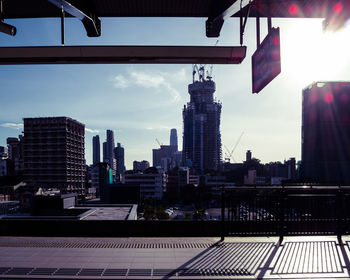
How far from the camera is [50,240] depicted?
658cm

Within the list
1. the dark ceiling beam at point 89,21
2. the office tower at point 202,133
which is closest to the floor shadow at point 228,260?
the dark ceiling beam at point 89,21

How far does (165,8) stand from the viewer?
22.5 ft

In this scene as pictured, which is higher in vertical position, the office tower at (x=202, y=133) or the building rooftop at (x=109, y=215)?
the office tower at (x=202, y=133)

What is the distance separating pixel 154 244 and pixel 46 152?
98709 millimetres

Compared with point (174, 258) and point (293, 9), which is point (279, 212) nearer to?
point (174, 258)

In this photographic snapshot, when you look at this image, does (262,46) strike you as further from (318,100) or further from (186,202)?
(186,202)

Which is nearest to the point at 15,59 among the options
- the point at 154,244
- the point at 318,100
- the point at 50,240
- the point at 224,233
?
the point at 50,240

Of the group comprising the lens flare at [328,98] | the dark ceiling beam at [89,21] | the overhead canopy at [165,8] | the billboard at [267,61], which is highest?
the lens flare at [328,98]

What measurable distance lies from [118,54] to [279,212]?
588cm

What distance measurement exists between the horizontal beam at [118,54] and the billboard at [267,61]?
0.40 m

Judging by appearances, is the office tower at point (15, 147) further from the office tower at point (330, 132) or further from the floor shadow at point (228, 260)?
the floor shadow at point (228, 260)

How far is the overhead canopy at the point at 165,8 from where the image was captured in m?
6.61

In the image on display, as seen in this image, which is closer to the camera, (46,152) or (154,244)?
(154,244)

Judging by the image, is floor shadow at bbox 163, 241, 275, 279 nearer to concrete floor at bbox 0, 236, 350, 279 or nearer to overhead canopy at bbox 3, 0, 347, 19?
concrete floor at bbox 0, 236, 350, 279
